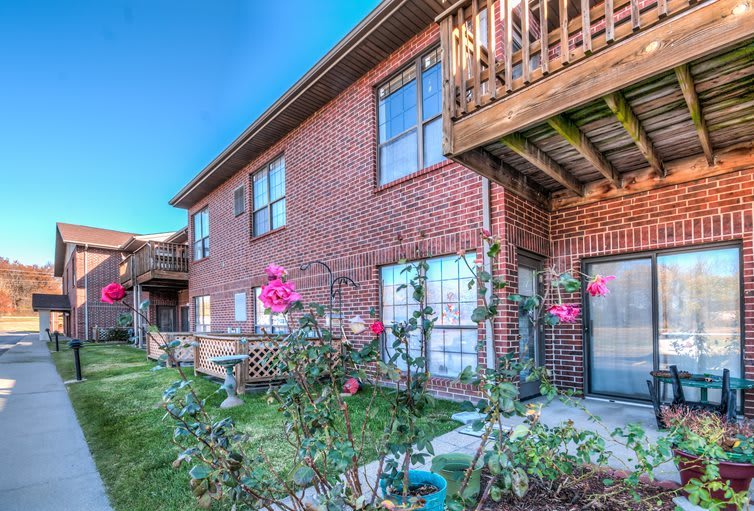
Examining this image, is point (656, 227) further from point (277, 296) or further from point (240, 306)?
point (240, 306)

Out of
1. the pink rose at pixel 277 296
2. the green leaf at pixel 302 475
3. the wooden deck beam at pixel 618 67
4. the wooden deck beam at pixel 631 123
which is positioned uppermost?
the wooden deck beam at pixel 618 67

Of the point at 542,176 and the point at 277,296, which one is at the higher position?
the point at 542,176

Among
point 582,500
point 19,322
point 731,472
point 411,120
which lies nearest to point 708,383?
point 731,472

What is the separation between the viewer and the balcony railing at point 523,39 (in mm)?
2910

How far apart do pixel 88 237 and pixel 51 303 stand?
4.98m

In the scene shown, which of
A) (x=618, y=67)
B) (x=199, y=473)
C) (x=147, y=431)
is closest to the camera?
(x=199, y=473)

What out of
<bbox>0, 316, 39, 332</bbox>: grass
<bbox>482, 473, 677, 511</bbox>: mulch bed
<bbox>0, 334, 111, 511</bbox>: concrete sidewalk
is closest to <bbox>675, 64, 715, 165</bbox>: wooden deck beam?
<bbox>482, 473, 677, 511</bbox>: mulch bed

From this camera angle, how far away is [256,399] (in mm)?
6504

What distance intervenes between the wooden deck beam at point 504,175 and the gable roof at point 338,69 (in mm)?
1746

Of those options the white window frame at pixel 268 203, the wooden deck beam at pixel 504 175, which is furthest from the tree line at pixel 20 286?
the wooden deck beam at pixel 504 175

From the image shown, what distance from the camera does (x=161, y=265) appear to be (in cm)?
1490

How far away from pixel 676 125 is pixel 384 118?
432 centimetres

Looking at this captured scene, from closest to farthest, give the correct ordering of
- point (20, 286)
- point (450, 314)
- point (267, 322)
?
point (450, 314)
point (267, 322)
point (20, 286)

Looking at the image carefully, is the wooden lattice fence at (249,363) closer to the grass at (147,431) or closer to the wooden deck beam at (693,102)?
the grass at (147,431)
